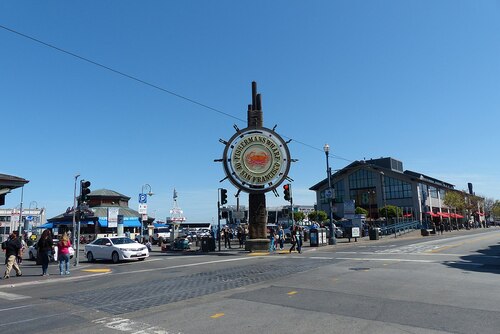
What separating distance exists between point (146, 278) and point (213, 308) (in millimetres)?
6557

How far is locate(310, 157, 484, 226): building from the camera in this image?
229 ft

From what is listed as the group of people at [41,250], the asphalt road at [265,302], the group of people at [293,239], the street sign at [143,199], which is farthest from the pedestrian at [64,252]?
the street sign at [143,199]

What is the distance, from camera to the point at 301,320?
7.34m

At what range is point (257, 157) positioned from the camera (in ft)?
99.0

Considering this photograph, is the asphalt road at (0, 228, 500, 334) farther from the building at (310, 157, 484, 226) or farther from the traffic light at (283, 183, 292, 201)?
the building at (310, 157, 484, 226)

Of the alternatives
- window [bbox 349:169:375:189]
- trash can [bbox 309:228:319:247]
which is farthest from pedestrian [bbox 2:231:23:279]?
window [bbox 349:169:375:189]

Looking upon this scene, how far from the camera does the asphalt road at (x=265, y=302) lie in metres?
7.03

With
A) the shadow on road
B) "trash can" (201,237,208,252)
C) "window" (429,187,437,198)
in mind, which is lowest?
the shadow on road

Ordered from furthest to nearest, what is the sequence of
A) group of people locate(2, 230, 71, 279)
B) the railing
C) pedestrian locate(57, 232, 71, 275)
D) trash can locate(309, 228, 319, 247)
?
1. the railing
2. trash can locate(309, 228, 319, 247)
3. pedestrian locate(57, 232, 71, 275)
4. group of people locate(2, 230, 71, 279)

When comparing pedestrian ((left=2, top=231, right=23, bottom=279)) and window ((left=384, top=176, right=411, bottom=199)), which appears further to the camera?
window ((left=384, top=176, right=411, bottom=199))

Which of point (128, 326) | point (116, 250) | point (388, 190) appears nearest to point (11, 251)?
point (116, 250)

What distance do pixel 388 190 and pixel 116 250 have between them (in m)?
60.9

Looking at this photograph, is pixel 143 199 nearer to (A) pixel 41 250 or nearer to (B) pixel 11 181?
(B) pixel 11 181

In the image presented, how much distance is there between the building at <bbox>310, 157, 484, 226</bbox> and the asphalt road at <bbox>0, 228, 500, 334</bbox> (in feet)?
184
